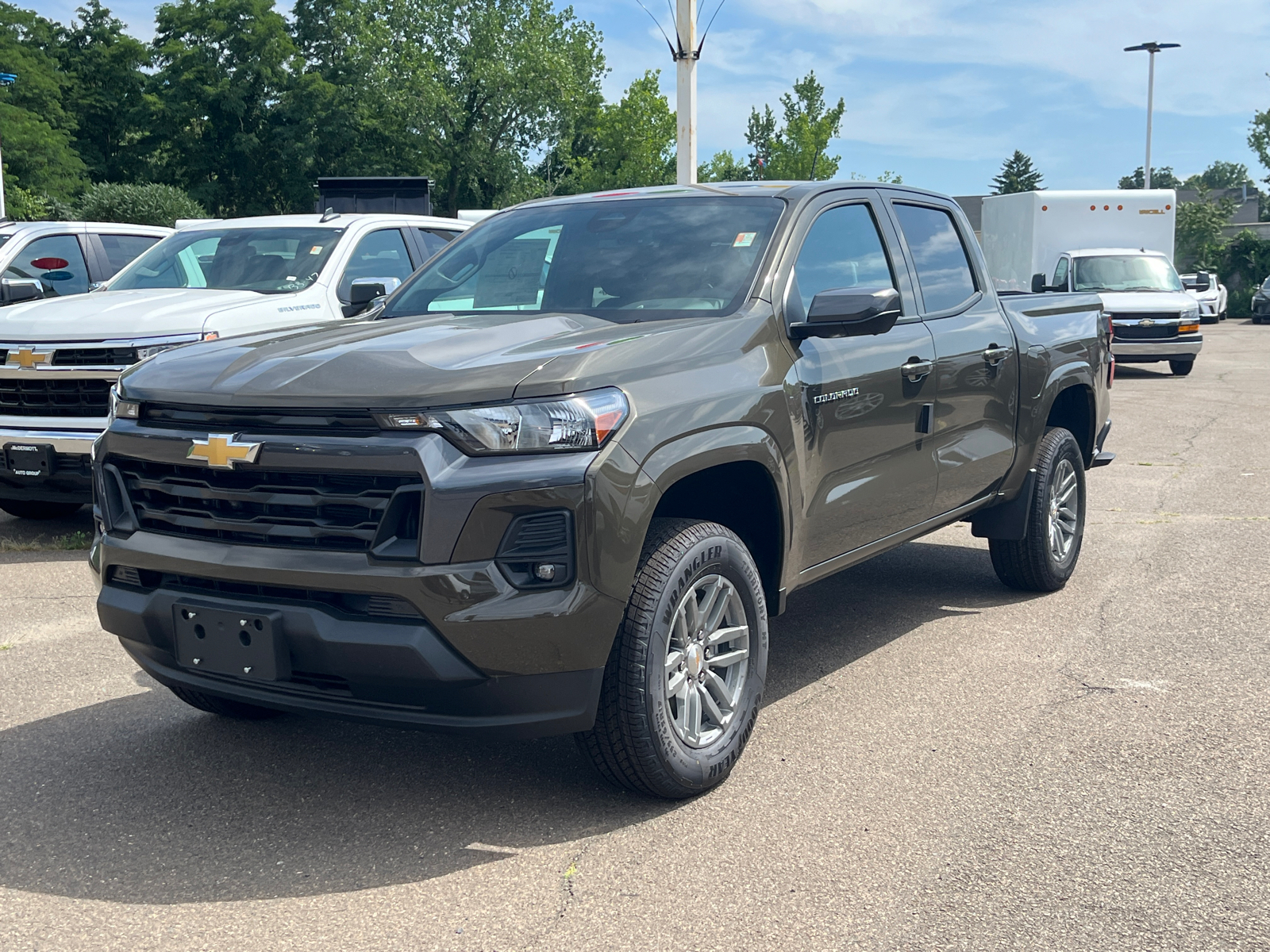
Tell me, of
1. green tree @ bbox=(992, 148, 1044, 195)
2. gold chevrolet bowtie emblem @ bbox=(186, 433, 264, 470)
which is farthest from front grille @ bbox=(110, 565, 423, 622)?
green tree @ bbox=(992, 148, 1044, 195)

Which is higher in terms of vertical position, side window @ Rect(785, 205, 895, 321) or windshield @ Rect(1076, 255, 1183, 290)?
windshield @ Rect(1076, 255, 1183, 290)

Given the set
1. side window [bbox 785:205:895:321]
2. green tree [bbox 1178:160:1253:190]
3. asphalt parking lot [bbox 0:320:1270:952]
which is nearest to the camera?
asphalt parking lot [bbox 0:320:1270:952]

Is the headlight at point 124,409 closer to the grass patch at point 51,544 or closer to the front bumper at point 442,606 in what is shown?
the front bumper at point 442,606

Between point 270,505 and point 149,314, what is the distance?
14.7ft

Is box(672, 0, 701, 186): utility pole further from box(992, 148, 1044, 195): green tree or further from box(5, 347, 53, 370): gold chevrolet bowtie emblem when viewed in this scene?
box(992, 148, 1044, 195): green tree

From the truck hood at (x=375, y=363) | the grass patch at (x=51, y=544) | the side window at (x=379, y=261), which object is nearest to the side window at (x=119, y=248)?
the side window at (x=379, y=261)

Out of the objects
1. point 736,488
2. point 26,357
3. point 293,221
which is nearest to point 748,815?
point 736,488

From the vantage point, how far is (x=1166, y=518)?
821 centimetres

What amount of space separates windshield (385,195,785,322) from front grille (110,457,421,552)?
1272 mm

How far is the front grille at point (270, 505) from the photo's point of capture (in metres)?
3.19

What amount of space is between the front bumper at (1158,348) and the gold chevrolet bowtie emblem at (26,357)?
632 inches

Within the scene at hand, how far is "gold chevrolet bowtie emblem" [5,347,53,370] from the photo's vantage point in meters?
7.16

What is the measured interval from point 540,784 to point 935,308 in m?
2.62

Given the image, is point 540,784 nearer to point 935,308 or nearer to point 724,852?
point 724,852
